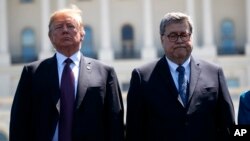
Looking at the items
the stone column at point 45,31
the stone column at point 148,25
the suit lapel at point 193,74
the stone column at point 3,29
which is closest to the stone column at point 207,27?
the stone column at point 148,25

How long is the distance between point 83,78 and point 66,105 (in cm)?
36

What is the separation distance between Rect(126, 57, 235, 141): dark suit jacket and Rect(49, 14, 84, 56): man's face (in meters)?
0.74

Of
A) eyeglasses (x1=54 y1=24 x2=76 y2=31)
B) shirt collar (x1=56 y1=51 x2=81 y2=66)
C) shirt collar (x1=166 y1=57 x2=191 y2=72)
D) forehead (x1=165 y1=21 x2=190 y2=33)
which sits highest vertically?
eyeglasses (x1=54 y1=24 x2=76 y2=31)

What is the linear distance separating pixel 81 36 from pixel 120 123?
1.04 metres

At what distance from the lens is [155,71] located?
742 cm

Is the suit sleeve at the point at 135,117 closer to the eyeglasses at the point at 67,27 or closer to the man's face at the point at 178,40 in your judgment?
the man's face at the point at 178,40

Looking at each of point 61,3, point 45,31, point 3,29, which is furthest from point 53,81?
point 61,3

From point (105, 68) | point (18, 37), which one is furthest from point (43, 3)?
point (105, 68)

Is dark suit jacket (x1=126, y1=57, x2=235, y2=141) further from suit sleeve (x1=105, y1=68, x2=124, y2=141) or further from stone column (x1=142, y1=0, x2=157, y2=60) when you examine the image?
stone column (x1=142, y1=0, x2=157, y2=60)

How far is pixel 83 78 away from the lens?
7285 millimetres

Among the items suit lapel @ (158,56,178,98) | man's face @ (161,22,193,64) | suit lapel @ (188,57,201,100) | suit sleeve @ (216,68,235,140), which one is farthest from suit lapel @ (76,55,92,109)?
suit sleeve @ (216,68,235,140)

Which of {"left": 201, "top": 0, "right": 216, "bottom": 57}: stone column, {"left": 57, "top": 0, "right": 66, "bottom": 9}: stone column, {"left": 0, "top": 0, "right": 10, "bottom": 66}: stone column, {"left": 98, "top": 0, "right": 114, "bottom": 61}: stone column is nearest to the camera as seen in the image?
{"left": 201, "top": 0, "right": 216, "bottom": 57}: stone column

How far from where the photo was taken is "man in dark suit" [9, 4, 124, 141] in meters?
7.14

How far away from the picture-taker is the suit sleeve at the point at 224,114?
23.5 ft
